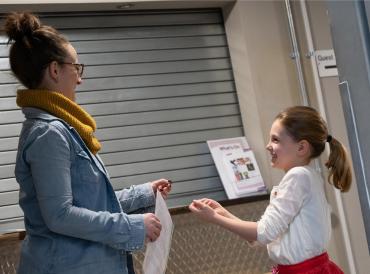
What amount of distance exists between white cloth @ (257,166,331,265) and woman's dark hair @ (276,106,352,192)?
0.57 feet

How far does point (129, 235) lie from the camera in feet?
6.82

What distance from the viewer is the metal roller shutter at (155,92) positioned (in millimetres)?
4359

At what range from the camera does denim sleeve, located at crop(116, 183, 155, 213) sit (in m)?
2.58

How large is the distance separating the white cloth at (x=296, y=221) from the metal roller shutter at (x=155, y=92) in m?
1.89

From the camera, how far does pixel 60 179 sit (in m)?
2.04

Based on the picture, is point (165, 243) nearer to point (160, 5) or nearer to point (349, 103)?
point (349, 103)

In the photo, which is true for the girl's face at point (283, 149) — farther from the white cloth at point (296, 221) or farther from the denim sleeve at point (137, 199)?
the denim sleeve at point (137, 199)

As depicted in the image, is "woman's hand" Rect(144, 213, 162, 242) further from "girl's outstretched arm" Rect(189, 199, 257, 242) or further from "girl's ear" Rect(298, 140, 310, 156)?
"girl's ear" Rect(298, 140, 310, 156)

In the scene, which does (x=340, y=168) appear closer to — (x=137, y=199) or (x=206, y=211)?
(x=206, y=211)

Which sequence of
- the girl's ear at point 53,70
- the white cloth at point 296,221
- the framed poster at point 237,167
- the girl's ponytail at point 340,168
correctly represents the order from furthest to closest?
the framed poster at point 237,167 → the girl's ponytail at point 340,168 → the white cloth at point 296,221 → the girl's ear at point 53,70

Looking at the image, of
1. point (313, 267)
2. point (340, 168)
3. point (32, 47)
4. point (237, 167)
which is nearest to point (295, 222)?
point (313, 267)

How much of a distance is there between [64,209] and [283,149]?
123cm

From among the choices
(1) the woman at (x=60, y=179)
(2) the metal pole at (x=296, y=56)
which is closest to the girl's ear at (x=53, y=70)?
(1) the woman at (x=60, y=179)

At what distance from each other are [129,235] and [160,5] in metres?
2.80
